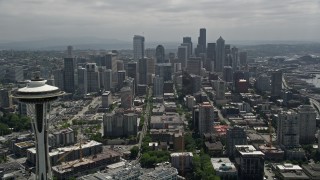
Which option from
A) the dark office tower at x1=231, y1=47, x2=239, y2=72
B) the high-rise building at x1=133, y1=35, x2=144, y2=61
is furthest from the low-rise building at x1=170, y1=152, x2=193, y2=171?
the high-rise building at x1=133, y1=35, x2=144, y2=61

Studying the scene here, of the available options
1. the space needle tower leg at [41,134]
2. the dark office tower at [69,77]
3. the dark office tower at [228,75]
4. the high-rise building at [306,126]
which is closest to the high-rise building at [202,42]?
the dark office tower at [228,75]

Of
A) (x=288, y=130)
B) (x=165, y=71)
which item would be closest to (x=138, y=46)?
(x=165, y=71)

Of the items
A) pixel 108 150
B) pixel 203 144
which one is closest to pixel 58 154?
pixel 108 150

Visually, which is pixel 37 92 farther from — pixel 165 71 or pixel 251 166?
pixel 165 71

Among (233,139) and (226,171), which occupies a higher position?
(233,139)

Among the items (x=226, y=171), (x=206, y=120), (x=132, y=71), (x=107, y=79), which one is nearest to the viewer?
(x=226, y=171)

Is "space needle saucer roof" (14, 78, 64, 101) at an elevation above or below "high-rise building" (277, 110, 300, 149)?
above

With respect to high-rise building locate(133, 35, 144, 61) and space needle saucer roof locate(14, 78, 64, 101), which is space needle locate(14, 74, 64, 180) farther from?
high-rise building locate(133, 35, 144, 61)
